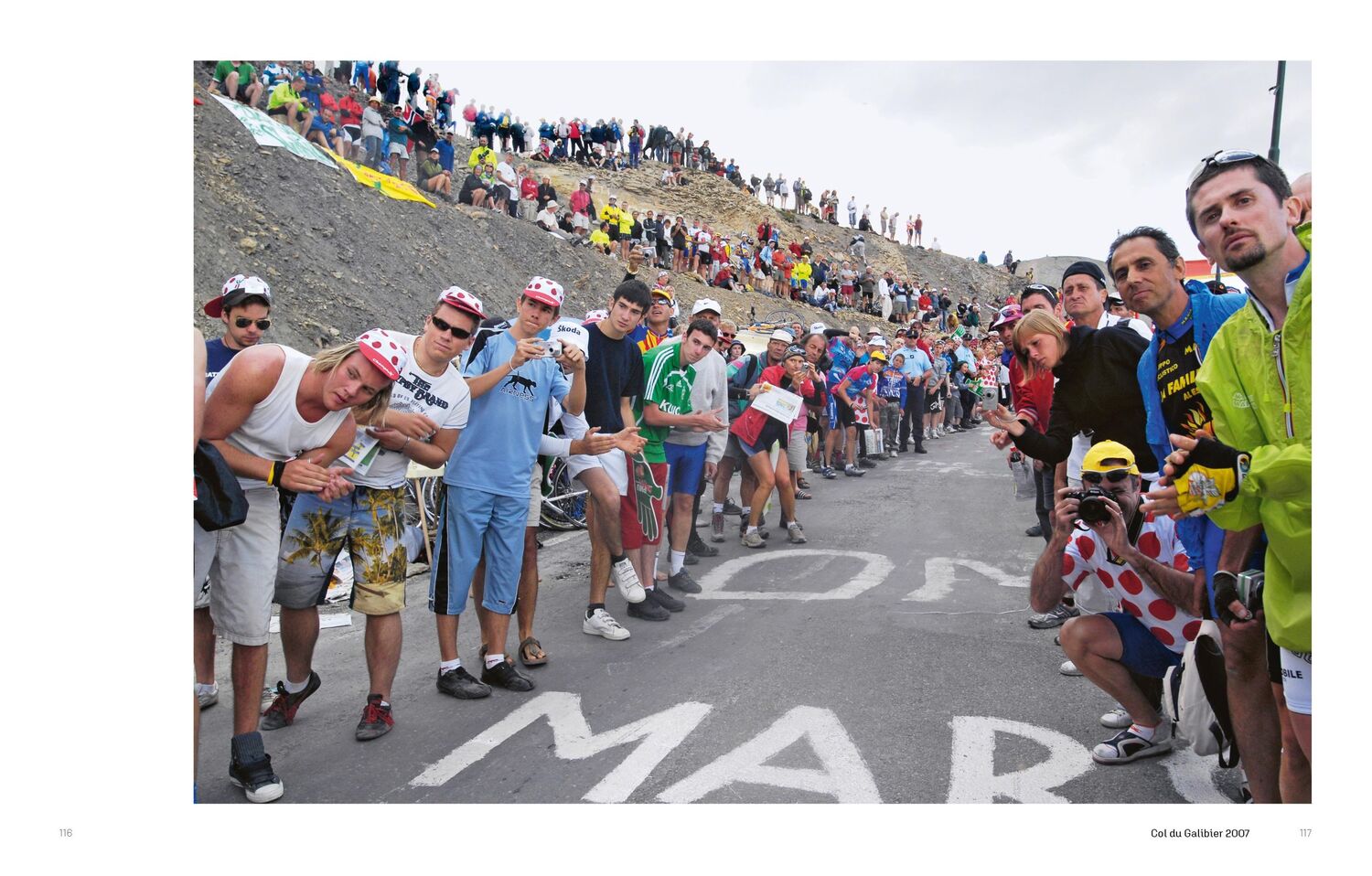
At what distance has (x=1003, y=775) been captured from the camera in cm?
350

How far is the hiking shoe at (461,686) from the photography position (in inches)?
177

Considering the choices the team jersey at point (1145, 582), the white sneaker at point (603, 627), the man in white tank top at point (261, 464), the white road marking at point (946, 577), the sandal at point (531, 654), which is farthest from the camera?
the white road marking at point (946, 577)

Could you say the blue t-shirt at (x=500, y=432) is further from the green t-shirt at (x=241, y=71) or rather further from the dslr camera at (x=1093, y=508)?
the green t-shirt at (x=241, y=71)

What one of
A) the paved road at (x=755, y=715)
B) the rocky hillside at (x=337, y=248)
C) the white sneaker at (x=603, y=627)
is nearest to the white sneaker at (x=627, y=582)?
the paved road at (x=755, y=715)

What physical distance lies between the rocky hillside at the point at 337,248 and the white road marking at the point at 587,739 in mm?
8574

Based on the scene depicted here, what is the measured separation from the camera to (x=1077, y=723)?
13.2 ft

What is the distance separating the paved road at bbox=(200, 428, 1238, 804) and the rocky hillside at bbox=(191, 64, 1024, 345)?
7857 millimetres

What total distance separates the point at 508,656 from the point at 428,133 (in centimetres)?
1756

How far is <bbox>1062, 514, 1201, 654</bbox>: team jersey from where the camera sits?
3.55 m

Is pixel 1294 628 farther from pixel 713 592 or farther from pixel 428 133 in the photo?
pixel 428 133

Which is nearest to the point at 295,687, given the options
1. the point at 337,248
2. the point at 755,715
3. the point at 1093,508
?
the point at 755,715

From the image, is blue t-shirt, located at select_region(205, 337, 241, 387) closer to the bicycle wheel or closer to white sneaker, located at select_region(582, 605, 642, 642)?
white sneaker, located at select_region(582, 605, 642, 642)
